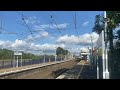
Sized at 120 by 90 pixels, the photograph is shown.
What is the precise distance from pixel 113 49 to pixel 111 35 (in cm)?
93
